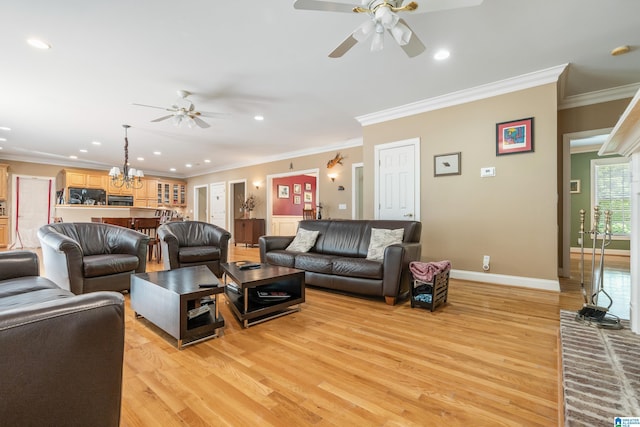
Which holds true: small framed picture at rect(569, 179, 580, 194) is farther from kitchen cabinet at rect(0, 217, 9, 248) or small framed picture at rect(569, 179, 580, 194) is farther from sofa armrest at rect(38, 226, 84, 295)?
kitchen cabinet at rect(0, 217, 9, 248)

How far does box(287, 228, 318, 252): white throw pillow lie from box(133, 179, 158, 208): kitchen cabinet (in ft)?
25.9

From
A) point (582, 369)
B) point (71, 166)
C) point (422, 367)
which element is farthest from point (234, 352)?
point (71, 166)

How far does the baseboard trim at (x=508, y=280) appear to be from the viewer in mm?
3465

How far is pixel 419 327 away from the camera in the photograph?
2387mm

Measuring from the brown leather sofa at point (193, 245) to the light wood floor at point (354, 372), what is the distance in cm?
134

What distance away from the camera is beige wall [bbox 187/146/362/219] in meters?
6.63

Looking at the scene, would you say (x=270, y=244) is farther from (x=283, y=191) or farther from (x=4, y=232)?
(x=4, y=232)

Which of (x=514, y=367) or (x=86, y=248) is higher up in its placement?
(x=86, y=248)

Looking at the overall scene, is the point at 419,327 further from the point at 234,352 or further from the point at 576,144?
the point at 576,144

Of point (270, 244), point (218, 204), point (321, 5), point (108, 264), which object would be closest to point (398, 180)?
point (270, 244)

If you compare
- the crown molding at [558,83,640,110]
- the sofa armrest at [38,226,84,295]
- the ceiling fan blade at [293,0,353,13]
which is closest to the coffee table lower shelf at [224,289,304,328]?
the sofa armrest at [38,226,84,295]

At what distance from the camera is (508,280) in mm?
3736

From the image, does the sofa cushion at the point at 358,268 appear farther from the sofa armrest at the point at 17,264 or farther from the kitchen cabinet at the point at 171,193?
the kitchen cabinet at the point at 171,193

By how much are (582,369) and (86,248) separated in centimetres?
465
